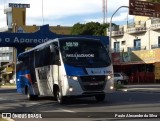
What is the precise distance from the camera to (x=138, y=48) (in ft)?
203

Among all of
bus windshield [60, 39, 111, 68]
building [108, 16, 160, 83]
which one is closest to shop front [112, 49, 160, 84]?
building [108, 16, 160, 83]

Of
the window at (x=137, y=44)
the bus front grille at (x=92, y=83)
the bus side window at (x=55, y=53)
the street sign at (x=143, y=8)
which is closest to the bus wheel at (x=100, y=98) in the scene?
the bus front grille at (x=92, y=83)

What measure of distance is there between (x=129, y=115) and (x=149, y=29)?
150ft

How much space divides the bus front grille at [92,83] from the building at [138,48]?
124 ft

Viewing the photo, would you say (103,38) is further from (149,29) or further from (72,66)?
(72,66)

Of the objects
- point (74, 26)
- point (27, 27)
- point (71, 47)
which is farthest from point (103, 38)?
point (27, 27)

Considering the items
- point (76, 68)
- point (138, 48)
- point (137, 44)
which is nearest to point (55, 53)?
point (76, 68)

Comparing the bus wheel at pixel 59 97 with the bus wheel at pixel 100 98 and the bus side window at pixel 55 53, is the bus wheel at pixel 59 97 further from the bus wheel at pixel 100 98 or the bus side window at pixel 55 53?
the bus wheel at pixel 100 98

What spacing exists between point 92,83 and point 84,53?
1.44m

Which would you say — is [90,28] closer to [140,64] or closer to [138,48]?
[138,48]

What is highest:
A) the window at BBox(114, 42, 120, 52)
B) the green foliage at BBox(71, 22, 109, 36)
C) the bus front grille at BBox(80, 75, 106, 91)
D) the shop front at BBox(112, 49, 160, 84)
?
the green foliage at BBox(71, 22, 109, 36)

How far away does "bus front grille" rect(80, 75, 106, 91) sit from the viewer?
19.5 metres

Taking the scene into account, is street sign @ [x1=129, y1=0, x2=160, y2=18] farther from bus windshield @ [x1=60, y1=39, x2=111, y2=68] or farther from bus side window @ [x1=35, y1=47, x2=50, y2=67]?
bus windshield @ [x1=60, y1=39, x2=111, y2=68]

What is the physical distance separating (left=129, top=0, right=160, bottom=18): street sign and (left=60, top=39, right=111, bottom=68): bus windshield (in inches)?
812
